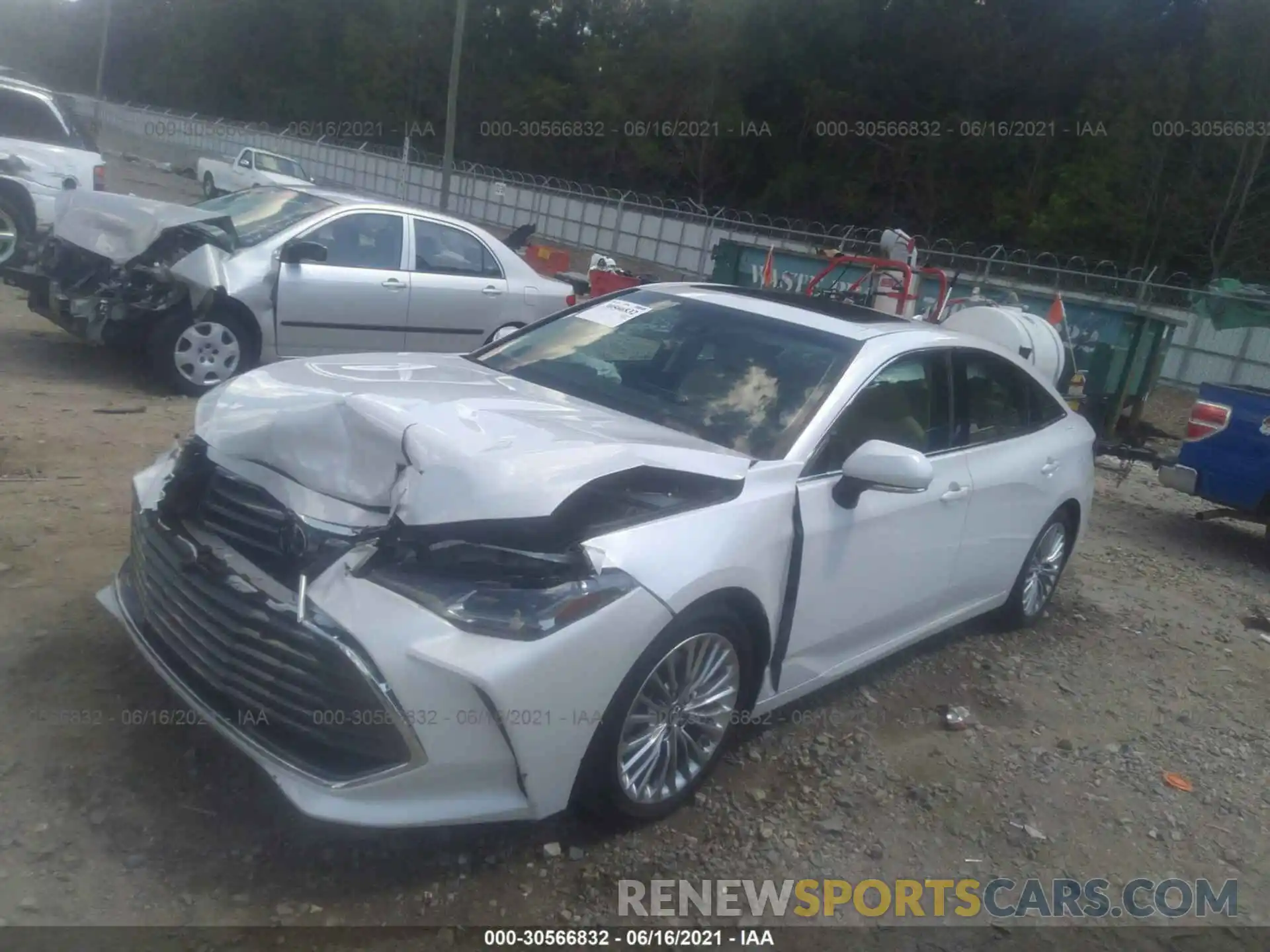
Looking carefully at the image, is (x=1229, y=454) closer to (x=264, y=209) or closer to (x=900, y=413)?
(x=900, y=413)

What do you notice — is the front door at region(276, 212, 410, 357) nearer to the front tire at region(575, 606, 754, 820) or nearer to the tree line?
the front tire at region(575, 606, 754, 820)

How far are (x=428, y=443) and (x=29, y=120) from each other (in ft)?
31.6

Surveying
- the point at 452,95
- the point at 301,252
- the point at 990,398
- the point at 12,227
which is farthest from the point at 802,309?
the point at 452,95

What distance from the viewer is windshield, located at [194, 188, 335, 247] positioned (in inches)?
316

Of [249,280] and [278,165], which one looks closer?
[249,280]

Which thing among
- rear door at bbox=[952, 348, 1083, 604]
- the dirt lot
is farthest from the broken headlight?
rear door at bbox=[952, 348, 1083, 604]

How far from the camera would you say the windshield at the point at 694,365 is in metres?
4.00

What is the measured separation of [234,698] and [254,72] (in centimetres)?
7299

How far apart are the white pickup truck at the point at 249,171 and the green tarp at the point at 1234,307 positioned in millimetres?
20604

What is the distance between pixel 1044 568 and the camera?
572 cm

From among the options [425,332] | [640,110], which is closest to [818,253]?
[425,332]

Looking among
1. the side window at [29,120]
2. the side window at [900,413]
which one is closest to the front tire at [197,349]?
the side window at [29,120]

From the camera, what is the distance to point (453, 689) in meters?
2.78

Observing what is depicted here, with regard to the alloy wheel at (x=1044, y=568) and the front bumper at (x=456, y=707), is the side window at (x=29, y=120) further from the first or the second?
the alloy wheel at (x=1044, y=568)
